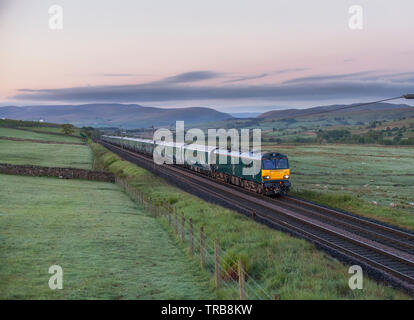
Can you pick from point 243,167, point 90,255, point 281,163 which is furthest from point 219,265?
point 243,167

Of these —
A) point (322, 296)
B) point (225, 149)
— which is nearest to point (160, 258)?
point (322, 296)

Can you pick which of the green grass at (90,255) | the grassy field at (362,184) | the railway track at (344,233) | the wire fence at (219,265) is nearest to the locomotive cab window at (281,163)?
the railway track at (344,233)

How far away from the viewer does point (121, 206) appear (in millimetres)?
25719

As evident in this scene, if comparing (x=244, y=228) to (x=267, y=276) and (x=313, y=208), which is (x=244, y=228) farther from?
(x=313, y=208)

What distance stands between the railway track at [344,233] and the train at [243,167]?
1.22m

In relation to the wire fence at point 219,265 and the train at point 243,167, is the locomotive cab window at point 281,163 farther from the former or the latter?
the wire fence at point 219,265

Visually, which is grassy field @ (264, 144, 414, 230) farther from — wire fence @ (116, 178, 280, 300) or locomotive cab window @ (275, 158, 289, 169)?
wire fence @ (116, 178, 280, 300)

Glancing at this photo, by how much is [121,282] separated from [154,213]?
1230 cm

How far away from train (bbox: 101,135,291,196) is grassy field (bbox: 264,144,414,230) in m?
3.05

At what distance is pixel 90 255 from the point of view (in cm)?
1344

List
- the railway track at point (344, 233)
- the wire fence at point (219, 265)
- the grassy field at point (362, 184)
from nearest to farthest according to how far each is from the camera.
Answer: the wire fence at point (219, 265) → the railway track at point (344, 233) → the grassy field at point (362, 184)

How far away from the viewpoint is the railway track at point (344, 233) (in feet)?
45.3

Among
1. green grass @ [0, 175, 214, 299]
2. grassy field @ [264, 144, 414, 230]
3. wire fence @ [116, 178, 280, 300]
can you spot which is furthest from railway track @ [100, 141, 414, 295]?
green grass @ [0, 175, 214, 299]

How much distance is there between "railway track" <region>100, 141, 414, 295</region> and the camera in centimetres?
1382
